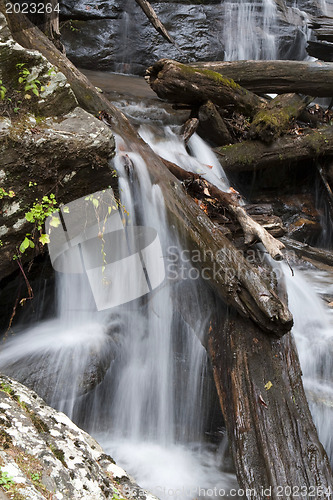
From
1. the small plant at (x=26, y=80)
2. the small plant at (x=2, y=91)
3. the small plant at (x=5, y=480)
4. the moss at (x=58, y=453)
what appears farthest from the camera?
the small plant at (x=26, y=80)

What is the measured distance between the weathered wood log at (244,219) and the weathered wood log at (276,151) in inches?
66.9

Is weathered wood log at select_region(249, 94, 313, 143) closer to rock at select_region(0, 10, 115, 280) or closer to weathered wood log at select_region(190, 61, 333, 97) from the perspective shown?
weathered wood log at select_region(190, 61, 333, 97)

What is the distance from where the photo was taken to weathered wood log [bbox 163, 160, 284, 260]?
4156mm

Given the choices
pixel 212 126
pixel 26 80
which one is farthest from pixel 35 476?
pixel 212 126

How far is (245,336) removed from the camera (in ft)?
12.0

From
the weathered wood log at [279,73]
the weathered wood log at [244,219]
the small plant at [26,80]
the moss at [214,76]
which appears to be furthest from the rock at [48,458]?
the weathered wood log at [279,73]

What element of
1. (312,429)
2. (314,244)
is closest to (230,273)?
(312,429)

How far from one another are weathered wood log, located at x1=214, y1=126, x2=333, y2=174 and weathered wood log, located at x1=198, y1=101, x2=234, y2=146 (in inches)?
7.6

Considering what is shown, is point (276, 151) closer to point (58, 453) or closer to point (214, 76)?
point (214, 76)

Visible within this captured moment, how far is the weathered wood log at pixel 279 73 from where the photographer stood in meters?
6.79

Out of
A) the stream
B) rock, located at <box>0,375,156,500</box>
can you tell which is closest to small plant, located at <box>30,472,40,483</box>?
rock, located at <box>0,375,156,500</box>

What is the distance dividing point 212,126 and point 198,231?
299 centimetres

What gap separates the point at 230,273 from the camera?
376 centimetres

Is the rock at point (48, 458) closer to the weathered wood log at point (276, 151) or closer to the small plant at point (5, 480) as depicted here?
the small plant at point (5, 480)
